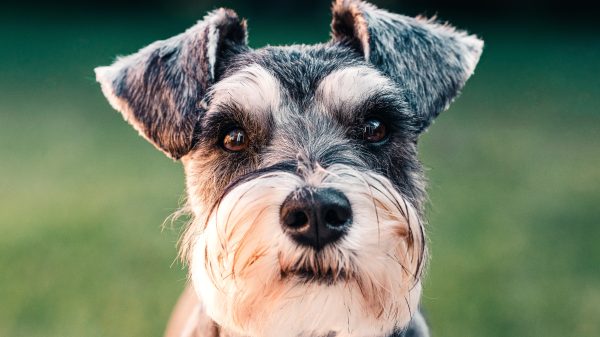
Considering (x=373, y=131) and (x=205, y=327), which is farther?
(x=205, y=327)

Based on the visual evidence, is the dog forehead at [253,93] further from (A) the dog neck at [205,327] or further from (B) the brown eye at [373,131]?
(A) the dog neck at [205,327]

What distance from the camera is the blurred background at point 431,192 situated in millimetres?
5254

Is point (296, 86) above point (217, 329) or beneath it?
above

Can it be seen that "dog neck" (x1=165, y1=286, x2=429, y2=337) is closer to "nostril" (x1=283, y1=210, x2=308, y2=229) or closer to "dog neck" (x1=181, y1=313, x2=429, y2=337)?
"dog neck" (x1=181, y1=313, x2=429, y2=337)

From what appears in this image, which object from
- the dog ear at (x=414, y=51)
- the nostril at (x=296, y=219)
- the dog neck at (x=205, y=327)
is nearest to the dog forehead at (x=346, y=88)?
the dog ear at (x=414, y=51)

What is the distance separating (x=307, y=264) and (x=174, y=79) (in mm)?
1148

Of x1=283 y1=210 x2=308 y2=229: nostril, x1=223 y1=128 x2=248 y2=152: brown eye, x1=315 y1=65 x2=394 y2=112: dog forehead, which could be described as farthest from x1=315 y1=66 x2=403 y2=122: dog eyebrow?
x1=283 y1=210 x2=308 y2=229: nostril

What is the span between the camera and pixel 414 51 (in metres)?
3.17

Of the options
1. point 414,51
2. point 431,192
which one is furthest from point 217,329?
point 431,192

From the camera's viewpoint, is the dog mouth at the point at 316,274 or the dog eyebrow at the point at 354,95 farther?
the dog eyebrow at the point at 354,95

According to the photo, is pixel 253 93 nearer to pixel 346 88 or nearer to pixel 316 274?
pixel 346 88

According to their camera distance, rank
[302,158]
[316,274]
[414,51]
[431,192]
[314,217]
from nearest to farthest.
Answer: [314,217]
[316,274]
[302,158]
[414,51]
[431,192]

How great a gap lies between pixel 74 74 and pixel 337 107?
28.6 ft

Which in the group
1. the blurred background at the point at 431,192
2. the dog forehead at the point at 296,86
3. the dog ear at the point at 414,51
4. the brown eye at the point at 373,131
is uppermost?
the dog ear at the point at 414,51
